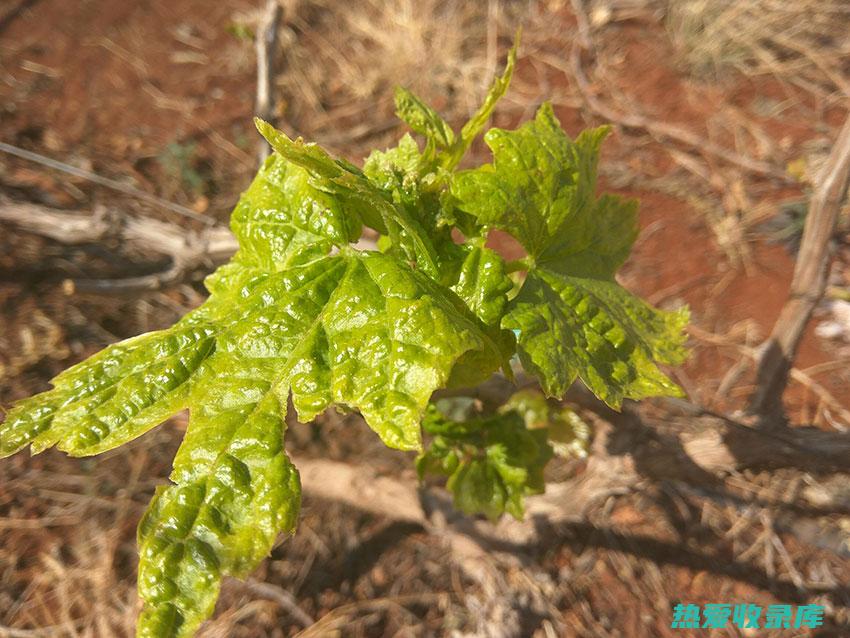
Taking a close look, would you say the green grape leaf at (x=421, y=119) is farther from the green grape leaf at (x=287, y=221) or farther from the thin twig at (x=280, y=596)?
the thin twig at (x=280, y=596)

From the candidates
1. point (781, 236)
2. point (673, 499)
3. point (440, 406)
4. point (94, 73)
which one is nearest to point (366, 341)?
point (440, 406)

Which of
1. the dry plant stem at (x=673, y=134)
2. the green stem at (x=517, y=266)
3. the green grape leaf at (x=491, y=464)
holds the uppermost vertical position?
the dry plant stem at (x=673, y=134)

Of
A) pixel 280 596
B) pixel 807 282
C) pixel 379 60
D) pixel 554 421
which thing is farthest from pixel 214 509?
pixel 379 60

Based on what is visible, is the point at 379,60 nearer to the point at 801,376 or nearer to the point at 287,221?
the point at 801,376

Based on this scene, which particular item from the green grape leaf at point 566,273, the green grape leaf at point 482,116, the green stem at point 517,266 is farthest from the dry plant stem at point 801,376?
the green grape leaf at point 482,116

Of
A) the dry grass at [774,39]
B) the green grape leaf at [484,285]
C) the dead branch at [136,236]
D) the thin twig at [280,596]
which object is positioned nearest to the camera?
the green grape leaf at [484,285]

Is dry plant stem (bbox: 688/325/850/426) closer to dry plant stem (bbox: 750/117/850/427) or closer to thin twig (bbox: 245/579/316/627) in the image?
dry plant stem (bbox: 750/117/850/427)
